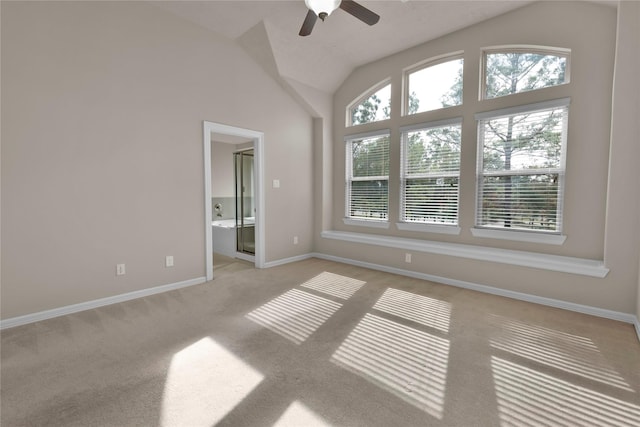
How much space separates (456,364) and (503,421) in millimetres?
518

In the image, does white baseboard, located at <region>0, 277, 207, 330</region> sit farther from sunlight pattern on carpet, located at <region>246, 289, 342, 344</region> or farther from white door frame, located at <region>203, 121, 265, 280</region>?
sunlight pattern on carpet, located at <region>246, 289, 342, 344</region>

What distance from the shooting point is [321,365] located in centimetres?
207

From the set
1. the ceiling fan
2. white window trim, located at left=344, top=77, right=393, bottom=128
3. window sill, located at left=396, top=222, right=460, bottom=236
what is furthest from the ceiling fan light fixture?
window sill, located at left=396, top=222, right=460, bottom=236

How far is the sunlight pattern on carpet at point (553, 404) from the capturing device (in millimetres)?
1578

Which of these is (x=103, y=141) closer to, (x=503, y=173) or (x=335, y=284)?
(x=335, y=284)

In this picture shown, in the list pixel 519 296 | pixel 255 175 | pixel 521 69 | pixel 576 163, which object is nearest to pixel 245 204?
pixel 255 175

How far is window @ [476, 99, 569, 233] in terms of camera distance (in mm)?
3312

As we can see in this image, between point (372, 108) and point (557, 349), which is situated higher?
point (372, 108)

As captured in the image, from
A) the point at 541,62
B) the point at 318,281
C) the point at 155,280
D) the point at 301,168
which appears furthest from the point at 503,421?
the point at 301,168

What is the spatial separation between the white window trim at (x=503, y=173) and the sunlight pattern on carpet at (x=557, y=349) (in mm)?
1190

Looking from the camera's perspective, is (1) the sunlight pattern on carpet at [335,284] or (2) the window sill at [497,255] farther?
(1) the sunlight pattern on carpet at [335,284]

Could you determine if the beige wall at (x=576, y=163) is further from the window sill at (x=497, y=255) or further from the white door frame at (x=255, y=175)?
the white door frame at (x=255, y=175)

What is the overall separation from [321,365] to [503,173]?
10.6ft

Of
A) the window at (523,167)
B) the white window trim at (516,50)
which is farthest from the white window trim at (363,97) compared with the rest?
the window at (523,167)
